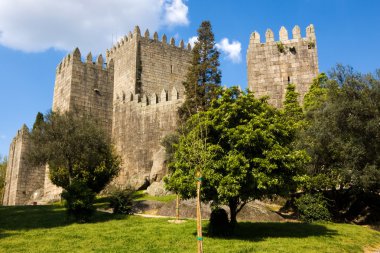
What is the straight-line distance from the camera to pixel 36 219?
822 inches

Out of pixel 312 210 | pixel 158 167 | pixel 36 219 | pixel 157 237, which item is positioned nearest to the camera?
pixel 157 237

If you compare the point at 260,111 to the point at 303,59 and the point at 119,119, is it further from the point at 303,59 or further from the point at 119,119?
the point at 119,119

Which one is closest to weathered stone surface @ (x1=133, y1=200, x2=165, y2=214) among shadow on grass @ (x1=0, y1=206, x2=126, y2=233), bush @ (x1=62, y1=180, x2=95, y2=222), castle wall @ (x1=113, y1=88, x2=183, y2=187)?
shadow on grass @ (x1=0, y1=206, x2=126, y2=233)

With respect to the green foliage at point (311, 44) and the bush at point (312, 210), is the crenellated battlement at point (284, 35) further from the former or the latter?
the bush at point (312, 210)

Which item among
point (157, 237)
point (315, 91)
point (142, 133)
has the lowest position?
point (157, 237)

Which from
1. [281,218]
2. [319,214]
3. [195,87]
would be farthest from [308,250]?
[195,87]

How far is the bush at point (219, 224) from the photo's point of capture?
16.1 metres

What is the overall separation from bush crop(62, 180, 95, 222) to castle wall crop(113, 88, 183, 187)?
15265 millimetres

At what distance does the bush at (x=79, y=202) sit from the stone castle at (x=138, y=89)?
1397 centimetres

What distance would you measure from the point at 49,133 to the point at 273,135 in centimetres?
1817

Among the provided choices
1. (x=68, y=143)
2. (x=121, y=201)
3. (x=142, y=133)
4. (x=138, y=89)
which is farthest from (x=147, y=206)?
(x=138, y=89)

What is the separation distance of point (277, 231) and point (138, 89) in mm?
30317

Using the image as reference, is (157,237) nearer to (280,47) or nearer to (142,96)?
(280,47)

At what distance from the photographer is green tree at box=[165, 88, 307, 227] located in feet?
50.1
